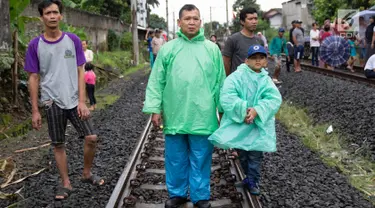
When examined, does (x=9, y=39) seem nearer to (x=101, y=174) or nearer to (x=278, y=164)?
(x=101, y=174)

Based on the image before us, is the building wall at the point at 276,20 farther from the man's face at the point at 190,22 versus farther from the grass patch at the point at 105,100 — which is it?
the man's face at the point at 190,22

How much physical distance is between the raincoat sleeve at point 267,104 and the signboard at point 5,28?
6.01m

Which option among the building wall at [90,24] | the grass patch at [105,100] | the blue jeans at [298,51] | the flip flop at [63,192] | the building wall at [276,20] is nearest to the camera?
the flip flop at [63,192]

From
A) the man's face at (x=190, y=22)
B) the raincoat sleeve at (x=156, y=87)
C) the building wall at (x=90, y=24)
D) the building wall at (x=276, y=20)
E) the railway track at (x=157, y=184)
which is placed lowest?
the railway track at (x=157, y=184)

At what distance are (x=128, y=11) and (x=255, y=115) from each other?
38082mm

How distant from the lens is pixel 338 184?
187 inches

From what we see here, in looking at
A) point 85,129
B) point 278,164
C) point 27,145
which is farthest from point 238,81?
point 27,145

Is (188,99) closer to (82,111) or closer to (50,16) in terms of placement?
(82,111)

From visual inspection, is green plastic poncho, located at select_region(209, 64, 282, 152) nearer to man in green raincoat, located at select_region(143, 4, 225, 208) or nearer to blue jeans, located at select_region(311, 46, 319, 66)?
man in green raincoat, located at select_region(143, 4, 225, 208)

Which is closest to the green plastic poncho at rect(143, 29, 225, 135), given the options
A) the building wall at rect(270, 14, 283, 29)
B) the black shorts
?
the black shorts

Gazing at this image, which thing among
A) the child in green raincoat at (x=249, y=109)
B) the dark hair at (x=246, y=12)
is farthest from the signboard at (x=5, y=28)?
the child in green raincoat at (x=249, y=109)

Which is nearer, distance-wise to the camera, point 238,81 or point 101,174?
point 238,81

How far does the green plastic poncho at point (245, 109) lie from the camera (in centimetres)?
378

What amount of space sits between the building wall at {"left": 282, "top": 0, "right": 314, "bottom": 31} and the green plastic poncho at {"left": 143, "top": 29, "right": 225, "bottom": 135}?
47.3 m
